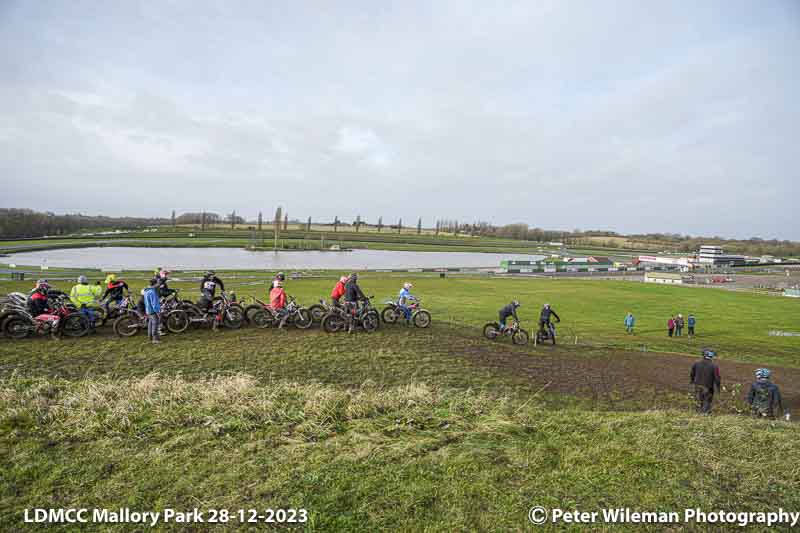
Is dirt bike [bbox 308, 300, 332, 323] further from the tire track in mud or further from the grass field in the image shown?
the tire track in mud

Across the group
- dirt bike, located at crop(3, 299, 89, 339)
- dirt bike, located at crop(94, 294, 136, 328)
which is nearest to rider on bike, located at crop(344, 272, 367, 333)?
dirt bike, located at crop(94, 294, 136, 328)

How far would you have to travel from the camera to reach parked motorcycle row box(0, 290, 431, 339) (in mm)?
12055

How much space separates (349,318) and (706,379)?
10446 mm

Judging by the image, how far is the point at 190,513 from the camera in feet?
13.6

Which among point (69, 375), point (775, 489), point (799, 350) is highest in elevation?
point (775, 489)

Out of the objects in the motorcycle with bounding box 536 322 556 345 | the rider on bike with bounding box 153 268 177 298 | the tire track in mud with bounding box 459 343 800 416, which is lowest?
the tire track in mud with bounding box 459 343 800 416

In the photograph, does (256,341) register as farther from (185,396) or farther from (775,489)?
(775,489)

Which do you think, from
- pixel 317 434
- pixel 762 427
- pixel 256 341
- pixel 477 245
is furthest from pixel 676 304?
pixel 477 245

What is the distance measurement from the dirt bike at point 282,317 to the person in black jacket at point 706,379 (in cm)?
1174

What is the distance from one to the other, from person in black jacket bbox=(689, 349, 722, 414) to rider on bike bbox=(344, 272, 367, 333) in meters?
9.89

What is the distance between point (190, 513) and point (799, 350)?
29356 millimetres

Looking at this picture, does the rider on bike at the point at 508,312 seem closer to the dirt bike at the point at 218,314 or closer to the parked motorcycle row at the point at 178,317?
the parked motorcycle row at the point at 178,317

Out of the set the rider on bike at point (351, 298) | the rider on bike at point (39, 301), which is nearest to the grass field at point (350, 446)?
the rider on bike at point (39, 301)

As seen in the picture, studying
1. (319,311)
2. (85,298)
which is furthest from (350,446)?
(85,298)
